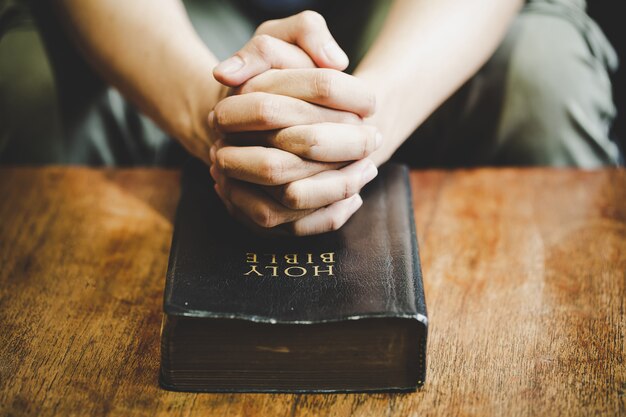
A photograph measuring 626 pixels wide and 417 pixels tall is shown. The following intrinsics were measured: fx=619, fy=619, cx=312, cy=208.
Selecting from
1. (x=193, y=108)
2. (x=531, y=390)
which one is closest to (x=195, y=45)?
(x=193, y=108)

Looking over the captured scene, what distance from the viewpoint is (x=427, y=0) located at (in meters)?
0.83

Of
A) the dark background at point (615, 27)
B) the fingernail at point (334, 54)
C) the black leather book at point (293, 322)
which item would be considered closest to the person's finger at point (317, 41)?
the fingernail at point (334, 54)

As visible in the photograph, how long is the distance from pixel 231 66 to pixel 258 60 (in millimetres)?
33

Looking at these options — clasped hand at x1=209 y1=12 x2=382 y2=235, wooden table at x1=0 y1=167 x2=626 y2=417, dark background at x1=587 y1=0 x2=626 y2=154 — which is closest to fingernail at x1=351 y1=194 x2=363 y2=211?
clasped hand at x1=209 y1=12 x2=382 y2=235

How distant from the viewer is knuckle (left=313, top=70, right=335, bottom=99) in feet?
2.07

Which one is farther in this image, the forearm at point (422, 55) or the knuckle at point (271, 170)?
the forearm at point (422, 55)

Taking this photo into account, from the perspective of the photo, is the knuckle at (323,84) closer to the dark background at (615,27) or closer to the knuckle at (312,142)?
the knuckle at (312,142)

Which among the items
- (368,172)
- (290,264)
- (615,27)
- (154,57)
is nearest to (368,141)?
(368,172)

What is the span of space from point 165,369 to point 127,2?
52 centimetres

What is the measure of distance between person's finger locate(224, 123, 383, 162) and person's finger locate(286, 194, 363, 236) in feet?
0.18

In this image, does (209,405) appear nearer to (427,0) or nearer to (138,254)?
(138,254)

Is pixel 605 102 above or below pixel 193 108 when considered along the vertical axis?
below

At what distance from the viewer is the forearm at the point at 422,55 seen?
0.76m

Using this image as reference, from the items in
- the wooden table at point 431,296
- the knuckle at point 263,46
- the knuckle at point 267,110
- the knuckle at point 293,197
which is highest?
the knuckle at point 263,46
